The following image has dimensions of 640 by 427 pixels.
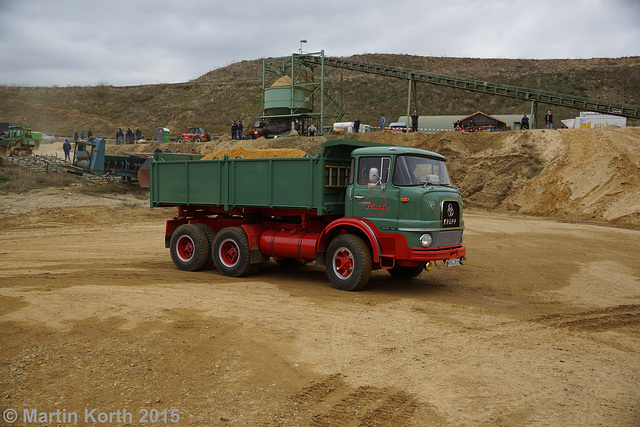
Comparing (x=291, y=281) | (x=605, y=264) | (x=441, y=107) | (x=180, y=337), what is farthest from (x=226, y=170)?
(x=441, y=107)

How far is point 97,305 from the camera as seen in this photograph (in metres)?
8.55

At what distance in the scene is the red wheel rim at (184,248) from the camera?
1315 centimetres

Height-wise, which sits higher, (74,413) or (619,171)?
(619,171)

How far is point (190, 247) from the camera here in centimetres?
1312

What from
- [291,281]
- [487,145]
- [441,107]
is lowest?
[291,281]

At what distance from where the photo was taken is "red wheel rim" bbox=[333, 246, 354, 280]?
415 inches

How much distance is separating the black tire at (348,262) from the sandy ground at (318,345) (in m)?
0.40

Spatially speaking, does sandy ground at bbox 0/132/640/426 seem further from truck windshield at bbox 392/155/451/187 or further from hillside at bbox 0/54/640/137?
hillside at bbox 0/54/640/137

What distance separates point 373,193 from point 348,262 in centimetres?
156

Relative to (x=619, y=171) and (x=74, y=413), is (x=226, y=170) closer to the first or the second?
(x=74, y=413)

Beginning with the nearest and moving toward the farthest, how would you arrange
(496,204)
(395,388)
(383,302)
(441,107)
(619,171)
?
(395,388) → (383,302) → (619,171) → (496,204) → (441,107)

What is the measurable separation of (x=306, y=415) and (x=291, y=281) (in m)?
7.05

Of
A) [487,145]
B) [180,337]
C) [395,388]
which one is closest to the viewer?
[395,388]

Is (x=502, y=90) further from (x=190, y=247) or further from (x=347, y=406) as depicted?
(x=347, y=406)
